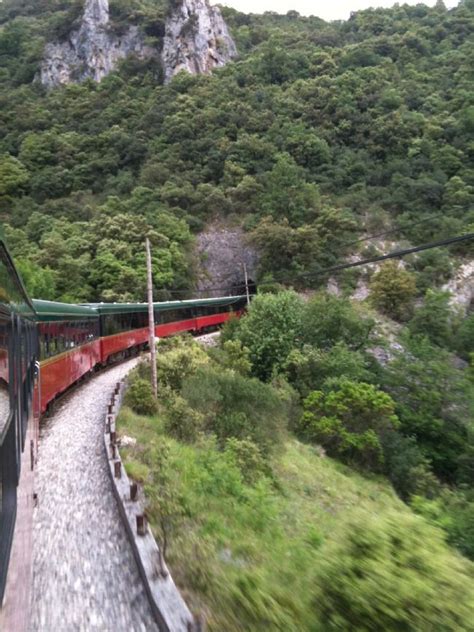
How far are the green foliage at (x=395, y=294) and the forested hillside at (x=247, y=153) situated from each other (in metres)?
3.12

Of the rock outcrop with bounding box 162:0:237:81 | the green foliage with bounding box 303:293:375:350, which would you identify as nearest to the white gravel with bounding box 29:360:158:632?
the green foliage with bounding box 303:293:375:350

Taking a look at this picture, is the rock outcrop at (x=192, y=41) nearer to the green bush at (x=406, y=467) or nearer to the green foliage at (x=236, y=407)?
the green foliage at (x=236, y=407)

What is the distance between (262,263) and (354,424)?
2572cm

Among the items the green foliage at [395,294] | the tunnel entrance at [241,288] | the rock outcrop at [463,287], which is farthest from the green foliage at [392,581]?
the tunnel entrance at [241,288]

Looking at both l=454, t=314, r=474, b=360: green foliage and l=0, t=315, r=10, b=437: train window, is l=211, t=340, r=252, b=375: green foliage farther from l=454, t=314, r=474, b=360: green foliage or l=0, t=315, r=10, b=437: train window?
l=0, t=315, r=10, b=437: train window

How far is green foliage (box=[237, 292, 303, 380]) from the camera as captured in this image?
24031 mm

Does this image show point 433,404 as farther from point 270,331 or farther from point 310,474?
point 310,474

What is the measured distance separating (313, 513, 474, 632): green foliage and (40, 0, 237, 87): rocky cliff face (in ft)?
250

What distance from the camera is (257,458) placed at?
11.8m

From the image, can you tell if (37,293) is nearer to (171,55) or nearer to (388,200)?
(388,200)

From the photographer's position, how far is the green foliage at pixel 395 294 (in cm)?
3428

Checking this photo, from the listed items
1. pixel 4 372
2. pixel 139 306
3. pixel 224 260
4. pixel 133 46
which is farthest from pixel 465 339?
pixel 133 46

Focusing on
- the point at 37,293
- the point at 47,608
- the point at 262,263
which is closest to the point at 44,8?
the point at 262,263

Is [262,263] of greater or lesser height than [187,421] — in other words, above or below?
above
